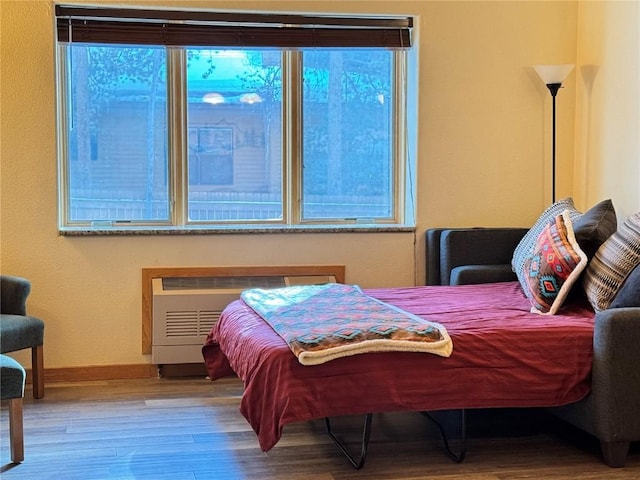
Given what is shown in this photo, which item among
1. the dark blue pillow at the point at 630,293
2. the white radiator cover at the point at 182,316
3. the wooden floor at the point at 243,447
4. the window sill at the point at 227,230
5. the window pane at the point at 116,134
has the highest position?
the window pane at the point at 116,134

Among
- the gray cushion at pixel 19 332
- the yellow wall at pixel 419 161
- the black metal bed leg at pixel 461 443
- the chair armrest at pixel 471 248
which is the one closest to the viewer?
the black metal bed leg at pixel 461 443

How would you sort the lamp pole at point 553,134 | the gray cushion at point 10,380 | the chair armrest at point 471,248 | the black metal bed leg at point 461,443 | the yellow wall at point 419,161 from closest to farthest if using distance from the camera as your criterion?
the gray cushion at point 10,380 → the black metal bed leg at point 461,443 → the yellow wall at point 419,161 → the chair armrest at point 471,248 → the lamp pole at point 553,134

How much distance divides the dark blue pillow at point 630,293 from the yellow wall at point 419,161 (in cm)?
123

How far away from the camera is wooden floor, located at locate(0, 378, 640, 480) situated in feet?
10.4

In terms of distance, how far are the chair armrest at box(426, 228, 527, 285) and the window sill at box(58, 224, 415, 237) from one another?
0.29 meters

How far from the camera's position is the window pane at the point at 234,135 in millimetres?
4879

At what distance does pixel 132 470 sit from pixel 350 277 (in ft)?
6.84

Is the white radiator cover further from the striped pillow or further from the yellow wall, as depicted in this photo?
the striped pillow

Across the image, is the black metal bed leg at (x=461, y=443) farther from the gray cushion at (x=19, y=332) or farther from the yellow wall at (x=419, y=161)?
the gray cushion at (x=19, y=332)

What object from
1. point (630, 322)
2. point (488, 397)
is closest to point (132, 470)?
point (488, 397)

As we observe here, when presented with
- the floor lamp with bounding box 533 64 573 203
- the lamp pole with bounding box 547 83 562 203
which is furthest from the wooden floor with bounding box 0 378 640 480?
the floor lamp with bounding box 533 64 573 203

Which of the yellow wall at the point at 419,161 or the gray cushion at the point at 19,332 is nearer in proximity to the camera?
the gray cushion at the point at 19,332

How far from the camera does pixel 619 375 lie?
3.18 m

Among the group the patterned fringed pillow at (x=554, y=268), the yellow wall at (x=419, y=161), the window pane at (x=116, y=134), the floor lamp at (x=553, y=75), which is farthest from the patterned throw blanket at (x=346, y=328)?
the floor lamp at (x=553, y=75)
